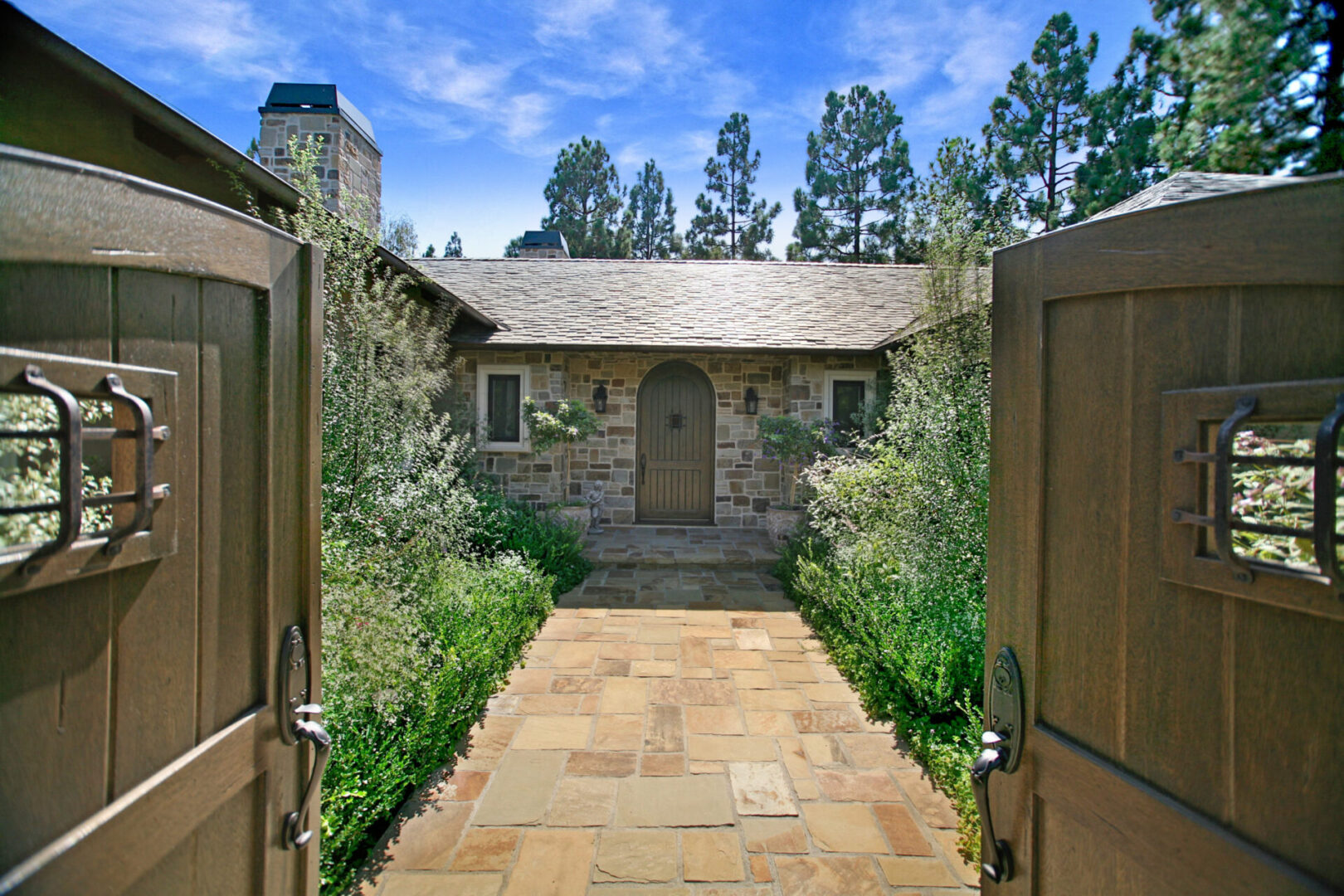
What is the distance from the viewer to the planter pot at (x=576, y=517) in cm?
723

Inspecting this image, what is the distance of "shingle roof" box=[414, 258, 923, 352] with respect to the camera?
831cm

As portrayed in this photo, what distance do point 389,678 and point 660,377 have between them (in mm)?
6681

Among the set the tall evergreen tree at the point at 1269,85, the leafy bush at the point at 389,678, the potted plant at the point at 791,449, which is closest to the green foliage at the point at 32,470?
the leafy bush at the point at 389,678

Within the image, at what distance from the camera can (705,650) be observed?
4.47 meters

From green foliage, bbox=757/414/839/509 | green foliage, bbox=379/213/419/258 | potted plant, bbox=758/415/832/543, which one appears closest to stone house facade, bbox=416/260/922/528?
green foliage, bbox=757/414/839/509

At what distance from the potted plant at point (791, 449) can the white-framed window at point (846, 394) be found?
53cm

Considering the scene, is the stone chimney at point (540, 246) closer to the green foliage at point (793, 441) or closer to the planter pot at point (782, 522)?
the green foliage at point (793, 441)

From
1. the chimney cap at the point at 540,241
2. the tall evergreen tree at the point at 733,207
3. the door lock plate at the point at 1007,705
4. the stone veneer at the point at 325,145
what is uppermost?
the tall evergreen tree at the point at 733,207

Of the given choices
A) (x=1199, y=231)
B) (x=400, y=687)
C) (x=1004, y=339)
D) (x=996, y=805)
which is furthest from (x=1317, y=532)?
(x=400, y=687)

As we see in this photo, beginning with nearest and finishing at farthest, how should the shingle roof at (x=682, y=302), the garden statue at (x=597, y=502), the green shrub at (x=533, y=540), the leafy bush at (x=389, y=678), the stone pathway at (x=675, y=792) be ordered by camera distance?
the stone pathway at (x=675, y=792) < the leafy bush at (x=389, y=678) < the green shrub at (x=533, y=540) < the shingle roof at (x=682, y=302) < the garden statue at (x=597, y=502)

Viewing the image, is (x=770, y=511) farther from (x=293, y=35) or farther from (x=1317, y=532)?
(x=1317, y=532)

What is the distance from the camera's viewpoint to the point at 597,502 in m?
8.67

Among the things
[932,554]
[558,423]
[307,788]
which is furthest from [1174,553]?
[558,423]

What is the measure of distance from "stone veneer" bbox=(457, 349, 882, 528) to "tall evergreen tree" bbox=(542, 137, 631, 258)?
14.0 metres
